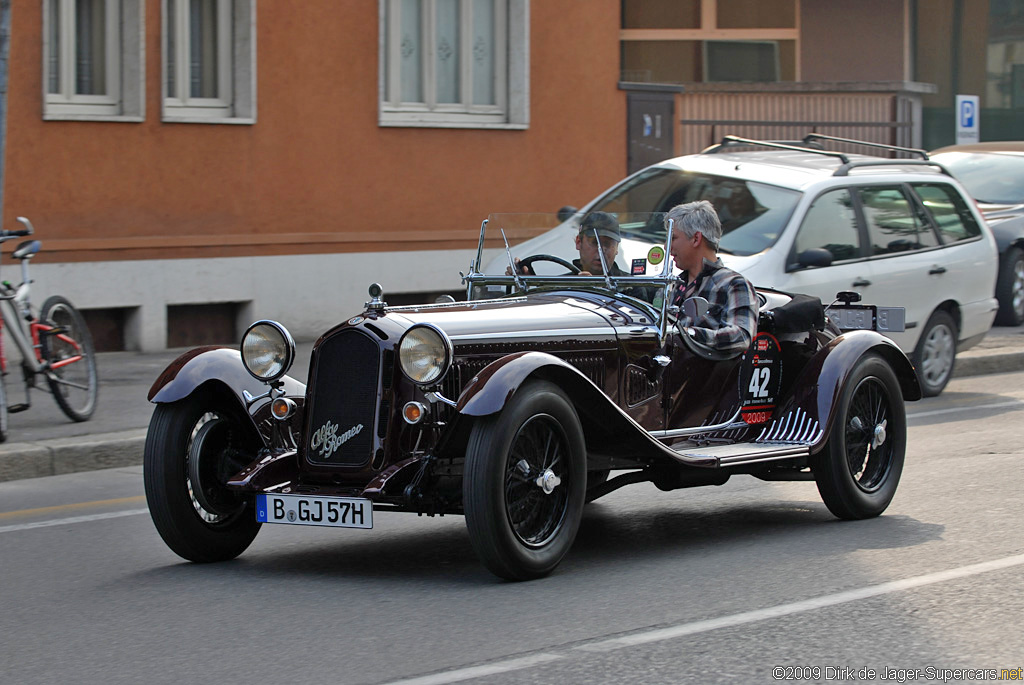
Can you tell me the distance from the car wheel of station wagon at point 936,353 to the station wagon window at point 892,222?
2.30 feet

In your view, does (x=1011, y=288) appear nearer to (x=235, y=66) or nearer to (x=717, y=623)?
(x=235, y=66)

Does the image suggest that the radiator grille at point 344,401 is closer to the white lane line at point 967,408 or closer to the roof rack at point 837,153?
the roof rack at point 837,153

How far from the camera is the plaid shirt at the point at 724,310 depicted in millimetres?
7125

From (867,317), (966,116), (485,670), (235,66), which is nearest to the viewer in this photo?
(485,670)

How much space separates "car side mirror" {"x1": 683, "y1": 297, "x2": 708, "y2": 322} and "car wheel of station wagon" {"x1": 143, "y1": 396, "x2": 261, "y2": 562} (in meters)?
2.11

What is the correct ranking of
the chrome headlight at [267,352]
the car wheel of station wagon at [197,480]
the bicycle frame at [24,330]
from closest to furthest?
A: the car wheel of station wagon at [197,480] → the chrome headlight at [267,352] → the bicycle frame at [24,330]

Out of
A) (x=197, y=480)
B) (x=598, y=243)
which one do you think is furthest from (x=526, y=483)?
(x=598, y=243)

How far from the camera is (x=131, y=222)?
1391 cm

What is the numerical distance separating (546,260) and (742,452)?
4.70ft

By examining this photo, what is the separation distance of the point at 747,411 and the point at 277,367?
95.8 inches

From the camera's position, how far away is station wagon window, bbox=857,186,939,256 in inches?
470

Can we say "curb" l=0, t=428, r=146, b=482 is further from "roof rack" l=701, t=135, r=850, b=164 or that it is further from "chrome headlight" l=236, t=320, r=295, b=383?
"roof rack" l=701, t=135, r=850, b=164

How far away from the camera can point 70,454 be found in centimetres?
926

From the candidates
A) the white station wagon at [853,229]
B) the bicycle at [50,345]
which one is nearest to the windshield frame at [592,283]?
the white station wagon at [853,229]
